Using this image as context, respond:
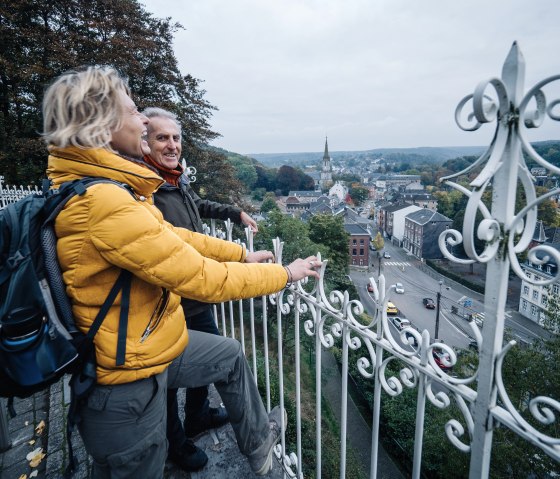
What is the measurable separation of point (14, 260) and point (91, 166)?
0.46 metres

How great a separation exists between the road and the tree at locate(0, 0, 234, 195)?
1360 cm

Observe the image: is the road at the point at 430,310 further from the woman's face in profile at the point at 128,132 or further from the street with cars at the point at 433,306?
the woman's face in profile at the point at 128,132

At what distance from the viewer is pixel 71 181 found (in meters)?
1.38

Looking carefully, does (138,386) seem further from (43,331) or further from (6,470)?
(6,470)

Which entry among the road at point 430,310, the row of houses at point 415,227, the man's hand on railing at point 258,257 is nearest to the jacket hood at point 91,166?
the man's hand on railing at point 258,257

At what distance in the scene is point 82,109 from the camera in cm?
144

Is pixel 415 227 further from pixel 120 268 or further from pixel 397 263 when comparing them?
pixel 120 268

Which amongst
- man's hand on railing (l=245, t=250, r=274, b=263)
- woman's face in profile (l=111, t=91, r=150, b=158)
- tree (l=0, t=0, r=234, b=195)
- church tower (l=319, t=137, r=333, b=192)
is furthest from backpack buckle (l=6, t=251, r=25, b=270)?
church tower (l=319, t=137, r=333, b=192)

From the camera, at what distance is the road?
22938 millimetres

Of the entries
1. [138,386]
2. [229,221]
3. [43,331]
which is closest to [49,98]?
[43,331]

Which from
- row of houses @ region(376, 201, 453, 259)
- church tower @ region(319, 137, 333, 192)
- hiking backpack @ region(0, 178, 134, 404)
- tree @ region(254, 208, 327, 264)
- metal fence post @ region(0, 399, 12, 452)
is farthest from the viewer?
church tower @ region(319, 137, 333, 192)

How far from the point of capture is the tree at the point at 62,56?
1246cm

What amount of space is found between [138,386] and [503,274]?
155 centimetres

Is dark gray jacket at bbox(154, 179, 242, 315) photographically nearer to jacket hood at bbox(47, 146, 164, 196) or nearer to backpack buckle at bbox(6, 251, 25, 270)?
jacket hood at bbox(47, 146, 164, 196)
